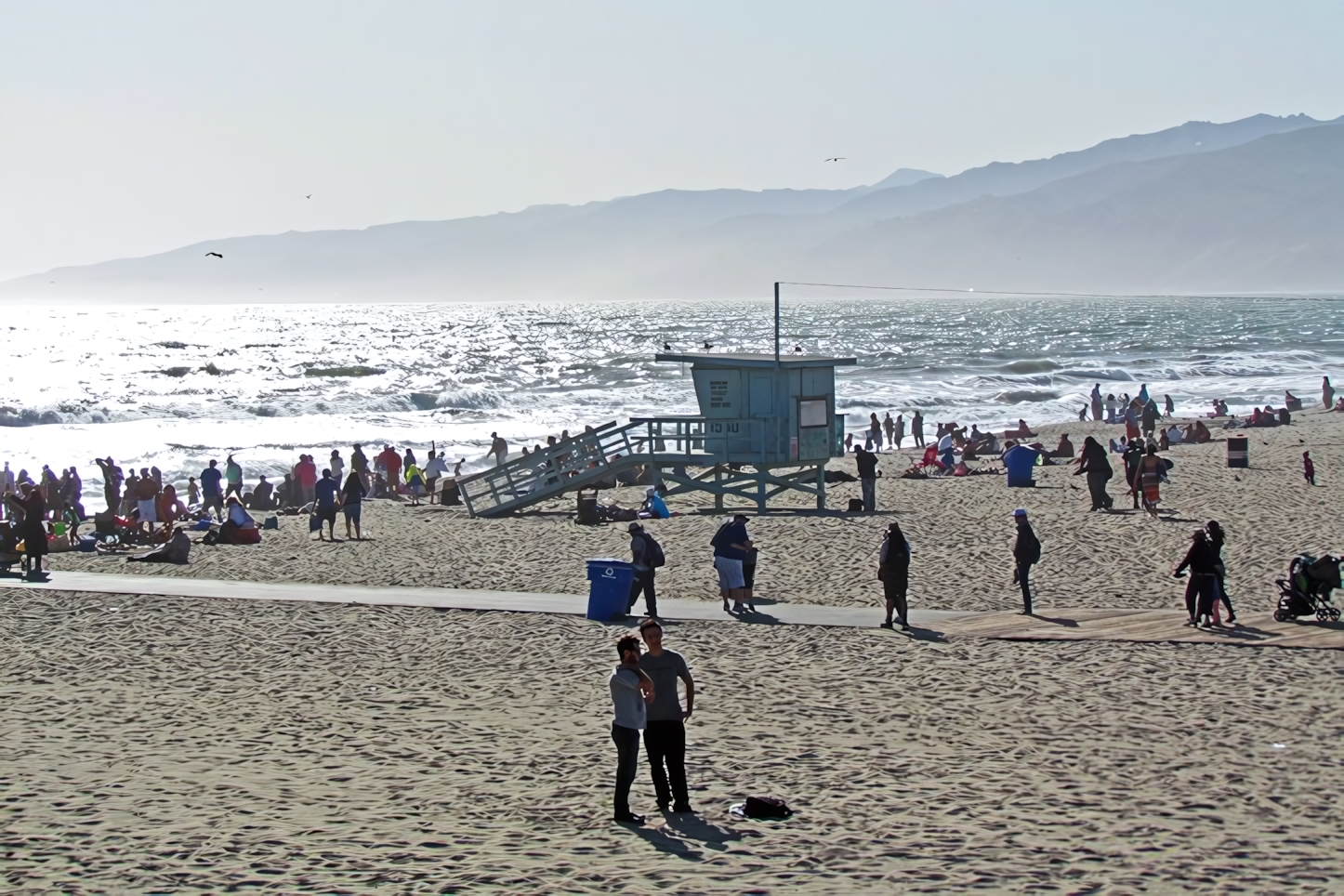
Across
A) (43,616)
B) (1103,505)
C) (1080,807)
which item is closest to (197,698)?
(43,616)

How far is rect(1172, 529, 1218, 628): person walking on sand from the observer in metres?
13.9

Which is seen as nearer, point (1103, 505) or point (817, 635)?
point (817, 635)

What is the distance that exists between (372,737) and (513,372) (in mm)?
78288

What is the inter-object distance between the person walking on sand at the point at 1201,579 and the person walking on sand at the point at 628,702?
24.5 ft

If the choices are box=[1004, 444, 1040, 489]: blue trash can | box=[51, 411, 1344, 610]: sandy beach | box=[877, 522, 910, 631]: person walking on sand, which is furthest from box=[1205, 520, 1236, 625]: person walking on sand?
box=[1004, 444, 1040, 489]: blue trash can

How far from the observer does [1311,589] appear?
14.3 meters

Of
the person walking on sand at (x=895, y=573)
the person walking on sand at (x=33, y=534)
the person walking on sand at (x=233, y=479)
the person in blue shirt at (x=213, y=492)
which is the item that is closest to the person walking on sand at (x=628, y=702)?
the person walking on sand at (x=895, y=573)

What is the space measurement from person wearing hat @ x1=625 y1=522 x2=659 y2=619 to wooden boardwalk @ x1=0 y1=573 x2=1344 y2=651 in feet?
1.00

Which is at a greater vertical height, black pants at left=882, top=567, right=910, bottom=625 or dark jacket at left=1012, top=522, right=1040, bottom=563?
dark jacket at left=1012, top=522, right=1040, bottom=563

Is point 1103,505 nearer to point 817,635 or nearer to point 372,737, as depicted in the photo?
point 817,635

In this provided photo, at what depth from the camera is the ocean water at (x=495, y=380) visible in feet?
180

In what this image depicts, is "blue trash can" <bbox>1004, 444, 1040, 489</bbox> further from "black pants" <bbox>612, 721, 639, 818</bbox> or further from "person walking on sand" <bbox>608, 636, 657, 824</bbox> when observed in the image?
"person walking on sand" <bbox>608, 636, 657, 824</bbox>

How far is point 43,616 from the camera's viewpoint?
52.2 feet

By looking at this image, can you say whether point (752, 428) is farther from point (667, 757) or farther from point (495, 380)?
point (495, 380)
